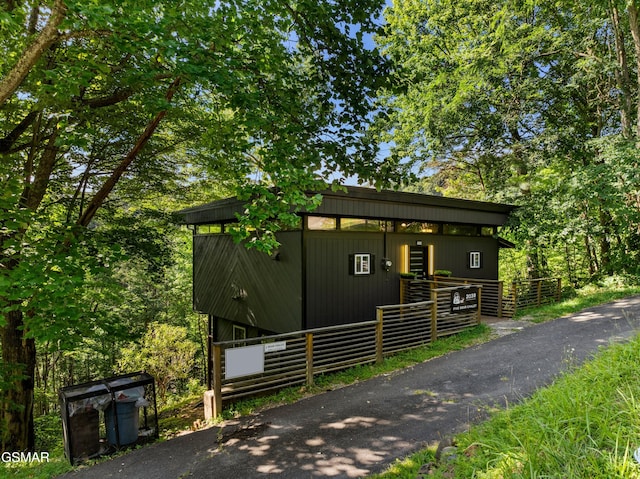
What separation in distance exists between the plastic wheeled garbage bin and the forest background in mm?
1089

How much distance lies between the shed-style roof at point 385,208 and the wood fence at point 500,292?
195cm

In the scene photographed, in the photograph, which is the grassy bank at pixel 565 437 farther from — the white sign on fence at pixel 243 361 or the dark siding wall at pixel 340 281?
the dark siding wall at pixel 340 281

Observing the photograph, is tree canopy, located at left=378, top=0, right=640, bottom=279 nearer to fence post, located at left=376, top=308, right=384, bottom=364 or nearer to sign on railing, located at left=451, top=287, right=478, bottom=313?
sign on railing, located at left=451, top=287, right=478, bottom=313

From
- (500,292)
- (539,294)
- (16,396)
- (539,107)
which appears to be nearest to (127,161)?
(16,396)

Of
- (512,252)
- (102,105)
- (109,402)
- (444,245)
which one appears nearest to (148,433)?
(109,402)

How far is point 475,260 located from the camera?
12211 mm

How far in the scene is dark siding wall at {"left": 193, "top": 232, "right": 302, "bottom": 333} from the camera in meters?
7.98

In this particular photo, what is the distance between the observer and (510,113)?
44.5 feet

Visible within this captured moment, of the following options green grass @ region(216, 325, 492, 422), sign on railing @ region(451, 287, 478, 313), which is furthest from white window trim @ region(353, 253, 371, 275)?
green grass @ region(216, 325, 492, 422)

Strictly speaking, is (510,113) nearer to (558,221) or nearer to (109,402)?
(558,221)

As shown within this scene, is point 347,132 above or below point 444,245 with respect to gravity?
above

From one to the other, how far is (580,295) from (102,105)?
48.6 feet

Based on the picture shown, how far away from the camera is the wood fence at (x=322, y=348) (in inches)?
212

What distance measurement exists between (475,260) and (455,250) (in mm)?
1257
